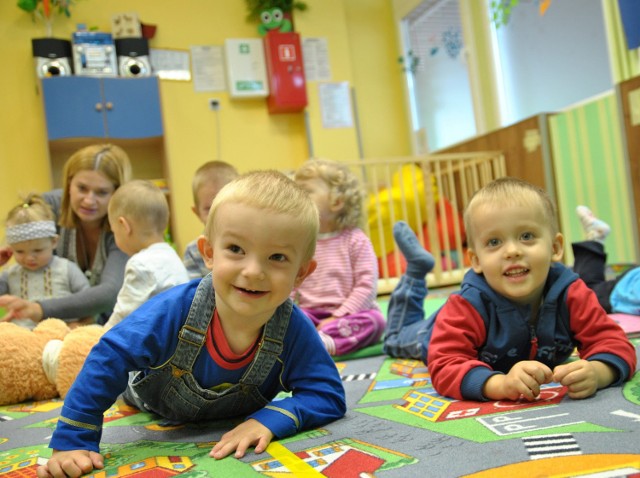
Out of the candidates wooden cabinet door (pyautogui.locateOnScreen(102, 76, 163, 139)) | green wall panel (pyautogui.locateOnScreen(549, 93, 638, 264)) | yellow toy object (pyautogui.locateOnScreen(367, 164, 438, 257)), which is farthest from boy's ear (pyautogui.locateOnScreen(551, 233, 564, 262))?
wooden cabinet door (pyautogui.locateOnScreen(102, 76, 163, 139))

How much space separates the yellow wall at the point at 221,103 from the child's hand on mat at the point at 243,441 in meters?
3.20

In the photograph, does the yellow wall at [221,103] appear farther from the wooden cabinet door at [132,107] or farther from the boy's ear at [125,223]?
the boy's ear at [125,223]

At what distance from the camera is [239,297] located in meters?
0.90

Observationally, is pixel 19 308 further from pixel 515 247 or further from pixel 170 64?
pixel 170 64

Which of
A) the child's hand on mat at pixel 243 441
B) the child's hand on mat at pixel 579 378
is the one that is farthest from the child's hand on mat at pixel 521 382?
the child's hand on mat at pixel 243 441

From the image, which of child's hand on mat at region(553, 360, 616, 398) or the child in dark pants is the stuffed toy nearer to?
child's hand on mat at region(553, 360, 616, 398)

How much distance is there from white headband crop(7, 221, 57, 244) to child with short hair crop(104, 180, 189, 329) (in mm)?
410

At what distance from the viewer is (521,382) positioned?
3.23 ft

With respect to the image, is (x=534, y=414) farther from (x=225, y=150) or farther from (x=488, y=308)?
(x=225, y=150)

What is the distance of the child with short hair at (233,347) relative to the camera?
2.87 feet

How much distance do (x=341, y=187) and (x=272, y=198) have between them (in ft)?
3.78

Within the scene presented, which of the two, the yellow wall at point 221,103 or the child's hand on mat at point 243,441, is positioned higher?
the yellow wall at point 221,103

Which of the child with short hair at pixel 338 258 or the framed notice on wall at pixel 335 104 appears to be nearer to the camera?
the child with short hair at pixel 338 258

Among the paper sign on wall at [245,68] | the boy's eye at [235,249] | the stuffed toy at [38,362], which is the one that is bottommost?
the stuffed toy at [38,362]
